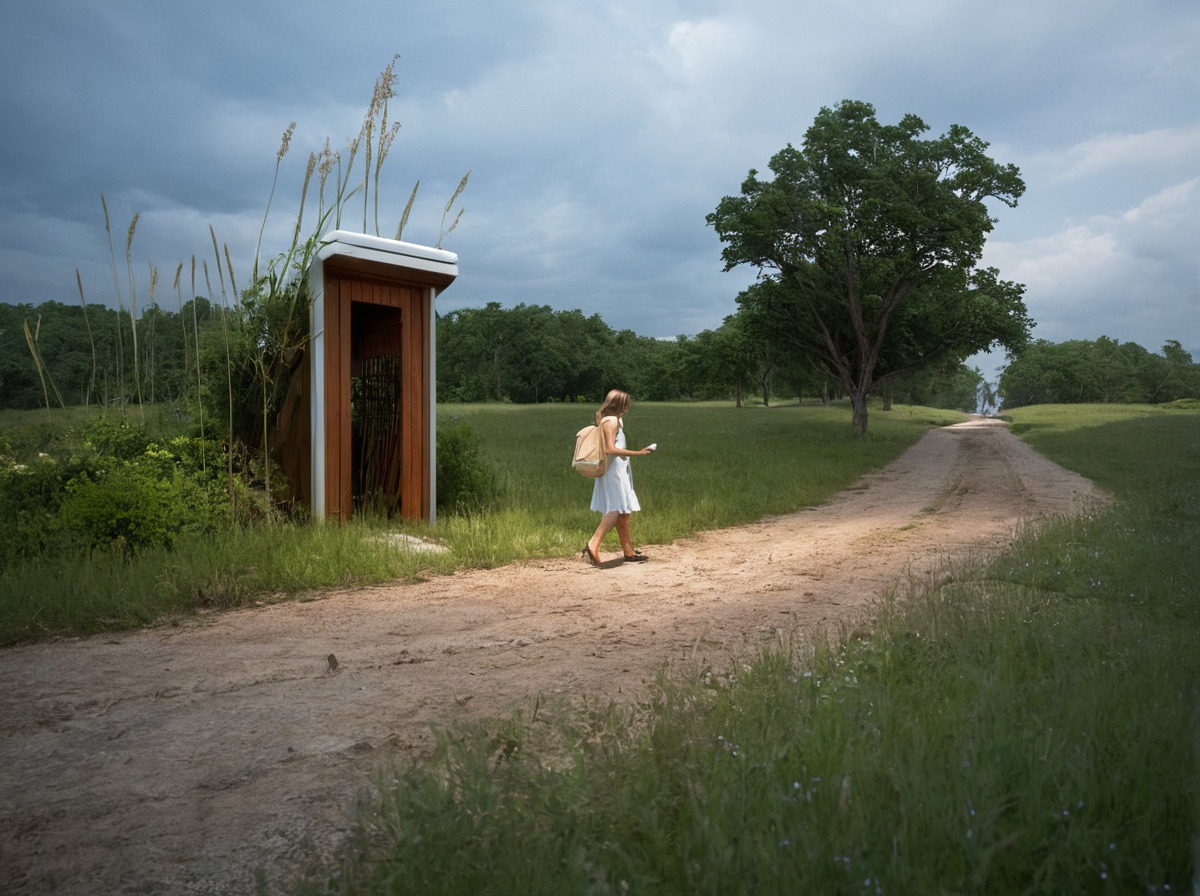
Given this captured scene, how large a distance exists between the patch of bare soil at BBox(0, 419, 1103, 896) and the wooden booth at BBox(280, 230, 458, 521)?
2.72 meters

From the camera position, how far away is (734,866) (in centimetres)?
246

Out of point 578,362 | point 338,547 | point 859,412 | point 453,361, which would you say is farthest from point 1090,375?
point 338,547

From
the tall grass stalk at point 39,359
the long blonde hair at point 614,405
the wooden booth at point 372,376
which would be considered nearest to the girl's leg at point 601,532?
the long blonde hair at point 614,405

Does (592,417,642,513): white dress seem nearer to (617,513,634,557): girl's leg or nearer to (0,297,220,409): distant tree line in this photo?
(617,513,634,557): girl's leg

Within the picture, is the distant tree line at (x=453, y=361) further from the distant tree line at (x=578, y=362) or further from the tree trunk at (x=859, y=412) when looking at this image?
the tree trunk at (x=859, y=412)

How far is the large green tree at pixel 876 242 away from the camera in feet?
87.2

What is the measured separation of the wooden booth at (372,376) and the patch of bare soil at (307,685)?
2.72 metres

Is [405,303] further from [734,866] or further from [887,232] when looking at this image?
[887,232]

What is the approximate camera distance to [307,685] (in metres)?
4.79

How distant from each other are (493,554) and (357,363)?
464 cm

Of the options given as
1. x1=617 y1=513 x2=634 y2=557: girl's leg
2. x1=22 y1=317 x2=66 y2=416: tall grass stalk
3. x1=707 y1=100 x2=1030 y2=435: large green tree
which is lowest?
x1=617 y1=513 x2=634 y2=557: girl's leg

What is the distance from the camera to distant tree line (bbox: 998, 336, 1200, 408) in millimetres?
68875

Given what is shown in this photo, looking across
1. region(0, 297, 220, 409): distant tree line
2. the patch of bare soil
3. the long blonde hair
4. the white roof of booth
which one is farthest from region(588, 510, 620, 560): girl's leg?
region(0, 297, 220, 409): distant tree line

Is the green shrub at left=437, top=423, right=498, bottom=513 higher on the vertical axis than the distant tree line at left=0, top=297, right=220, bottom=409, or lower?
lower
